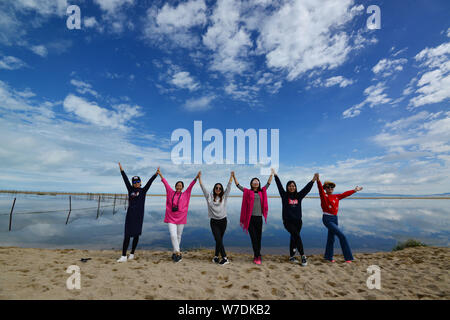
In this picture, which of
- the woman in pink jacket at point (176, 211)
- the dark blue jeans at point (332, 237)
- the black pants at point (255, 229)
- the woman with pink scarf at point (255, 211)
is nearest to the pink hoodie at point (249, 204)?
the woman with pink scarf at point (255, 211)

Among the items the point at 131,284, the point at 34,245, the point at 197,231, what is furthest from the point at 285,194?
the point at 34,245

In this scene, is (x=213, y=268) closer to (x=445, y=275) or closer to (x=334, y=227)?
(x=334, y=227)

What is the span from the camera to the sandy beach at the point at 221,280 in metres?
4.00

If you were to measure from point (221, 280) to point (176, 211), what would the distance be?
2.56 meters

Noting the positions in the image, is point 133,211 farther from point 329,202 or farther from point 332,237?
point 332,237

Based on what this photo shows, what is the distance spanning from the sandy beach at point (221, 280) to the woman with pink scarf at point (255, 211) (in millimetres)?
686

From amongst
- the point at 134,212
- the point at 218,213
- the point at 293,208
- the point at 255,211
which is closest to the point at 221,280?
the point at 218,213

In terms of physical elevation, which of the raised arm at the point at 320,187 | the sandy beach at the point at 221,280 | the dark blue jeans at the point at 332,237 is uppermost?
the raised arm at the point at 320,187

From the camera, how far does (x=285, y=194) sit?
6.42 metres

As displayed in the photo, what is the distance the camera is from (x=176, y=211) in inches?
253

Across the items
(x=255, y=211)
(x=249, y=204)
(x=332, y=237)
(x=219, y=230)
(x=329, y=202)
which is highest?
(x=329, y=202)

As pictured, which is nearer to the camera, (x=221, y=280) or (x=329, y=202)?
(x=221, y=280)

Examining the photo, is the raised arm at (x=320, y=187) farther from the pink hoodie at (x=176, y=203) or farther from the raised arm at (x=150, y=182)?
the raised arm at (x=150, y=182)
